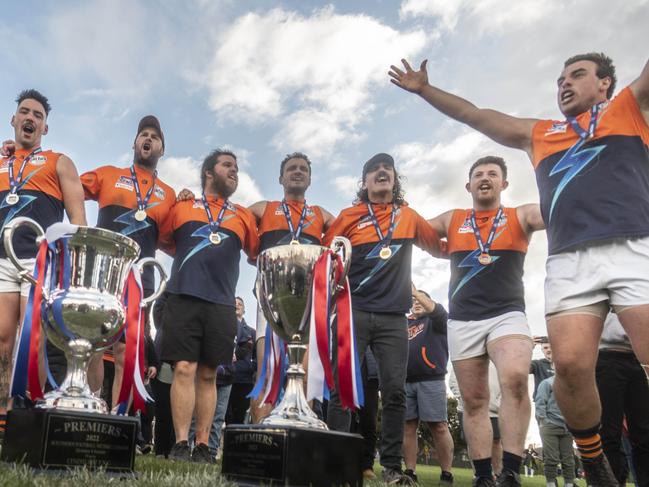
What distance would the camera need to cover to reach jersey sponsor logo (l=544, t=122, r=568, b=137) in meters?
3.44

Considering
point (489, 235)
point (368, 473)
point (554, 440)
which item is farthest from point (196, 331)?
point (554, 440)

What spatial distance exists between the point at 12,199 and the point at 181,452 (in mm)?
2322

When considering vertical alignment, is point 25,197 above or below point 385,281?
above

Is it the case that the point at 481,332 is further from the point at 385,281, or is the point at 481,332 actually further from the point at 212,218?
the point at 212,218

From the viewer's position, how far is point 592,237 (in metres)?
3.03

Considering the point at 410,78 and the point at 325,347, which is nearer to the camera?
the point at 325,347

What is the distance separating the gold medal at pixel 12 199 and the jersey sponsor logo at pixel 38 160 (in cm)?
32

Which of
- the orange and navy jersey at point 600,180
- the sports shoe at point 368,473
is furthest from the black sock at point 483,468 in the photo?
the orange and navy jersey at point 600,180

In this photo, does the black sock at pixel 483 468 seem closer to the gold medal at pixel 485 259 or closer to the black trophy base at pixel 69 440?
the gold medal at pixel 485 259

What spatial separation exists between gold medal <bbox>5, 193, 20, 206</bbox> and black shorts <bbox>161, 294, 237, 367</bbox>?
1401 millimetres

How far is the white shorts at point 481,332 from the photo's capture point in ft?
14.6

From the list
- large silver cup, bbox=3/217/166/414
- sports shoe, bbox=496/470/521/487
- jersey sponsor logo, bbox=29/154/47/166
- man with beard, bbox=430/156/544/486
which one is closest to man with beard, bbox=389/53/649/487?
sports shoe, bbox=496/470/521/487

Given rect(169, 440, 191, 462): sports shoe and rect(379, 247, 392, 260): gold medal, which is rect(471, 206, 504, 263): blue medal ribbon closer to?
rect(379, 247, 392, 260): gold medal

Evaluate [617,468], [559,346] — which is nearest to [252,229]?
[559,346]
